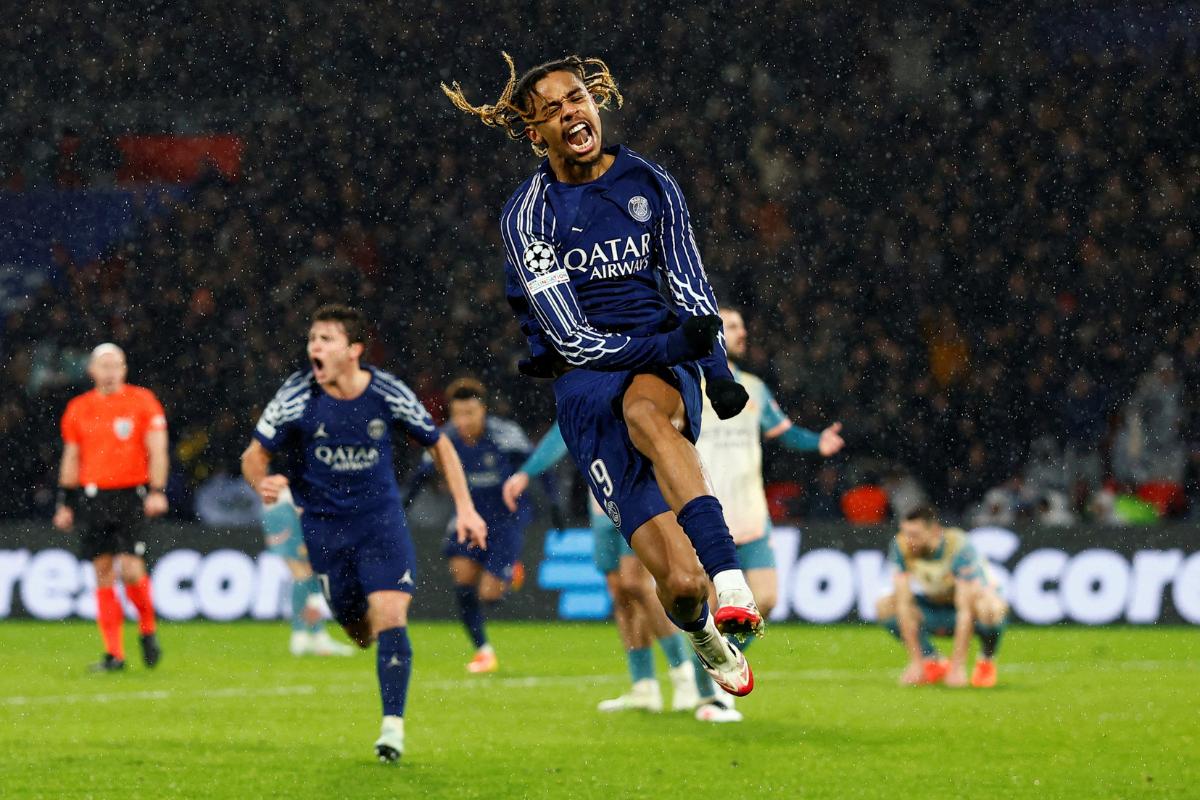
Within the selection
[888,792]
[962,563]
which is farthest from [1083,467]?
[888,792]

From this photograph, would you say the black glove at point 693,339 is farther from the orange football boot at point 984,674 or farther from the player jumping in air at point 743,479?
the orange football boot at point 984,674

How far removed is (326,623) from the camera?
17.5 m

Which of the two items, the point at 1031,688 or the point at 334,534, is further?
the point at 1031,688

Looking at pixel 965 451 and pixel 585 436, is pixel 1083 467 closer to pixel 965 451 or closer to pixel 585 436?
pixel 965 451

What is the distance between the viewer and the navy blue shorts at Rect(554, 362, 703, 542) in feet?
19.1

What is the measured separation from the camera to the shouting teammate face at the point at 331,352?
8539 mm

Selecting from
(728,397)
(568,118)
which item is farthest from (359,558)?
(728,397)

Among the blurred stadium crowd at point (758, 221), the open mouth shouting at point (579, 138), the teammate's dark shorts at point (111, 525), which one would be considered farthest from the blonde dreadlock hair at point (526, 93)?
the blurred stadium crowd at point (758, 221)

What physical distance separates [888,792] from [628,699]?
312 cm

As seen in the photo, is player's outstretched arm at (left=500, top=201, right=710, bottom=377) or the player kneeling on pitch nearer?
player's outstretched arm at (left=500, top=201, right=710, bottom=377)

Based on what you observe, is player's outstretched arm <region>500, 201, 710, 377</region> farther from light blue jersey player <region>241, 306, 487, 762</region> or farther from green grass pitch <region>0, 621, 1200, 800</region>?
light blue jersey player <region>241, 306, 487, 762</region>

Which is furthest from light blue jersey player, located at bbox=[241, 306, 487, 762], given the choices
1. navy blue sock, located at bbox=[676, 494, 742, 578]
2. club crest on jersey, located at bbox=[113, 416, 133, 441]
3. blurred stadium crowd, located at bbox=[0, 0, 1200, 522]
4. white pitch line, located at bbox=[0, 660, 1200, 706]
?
blurred stadium crowd, located at bbox=[0, 0, 1200, 522]

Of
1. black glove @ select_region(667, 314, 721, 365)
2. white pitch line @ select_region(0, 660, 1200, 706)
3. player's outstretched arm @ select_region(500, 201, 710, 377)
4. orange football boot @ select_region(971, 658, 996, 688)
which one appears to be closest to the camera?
black glove @ select_region(667, 314, 721, 365)

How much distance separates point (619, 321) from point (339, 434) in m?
3.00
